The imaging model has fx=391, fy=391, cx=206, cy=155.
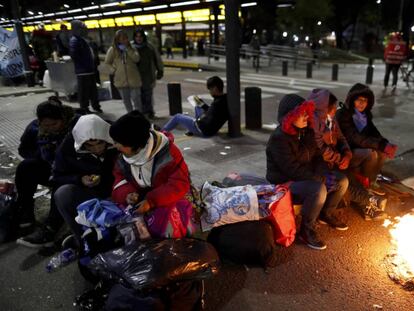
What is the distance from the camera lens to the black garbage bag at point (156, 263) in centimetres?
238

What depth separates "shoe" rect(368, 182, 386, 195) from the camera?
425cm

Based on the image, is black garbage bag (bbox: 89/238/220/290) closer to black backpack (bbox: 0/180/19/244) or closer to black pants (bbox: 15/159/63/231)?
black pants (bbox: 15/159/63/231)

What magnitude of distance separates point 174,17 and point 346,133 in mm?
25327

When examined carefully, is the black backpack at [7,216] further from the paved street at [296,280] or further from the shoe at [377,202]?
the shoe at [377,202]

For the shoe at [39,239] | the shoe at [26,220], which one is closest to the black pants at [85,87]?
the shoe at [26,220]

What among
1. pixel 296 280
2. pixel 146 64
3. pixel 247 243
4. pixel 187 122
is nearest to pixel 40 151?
pixel 247 243

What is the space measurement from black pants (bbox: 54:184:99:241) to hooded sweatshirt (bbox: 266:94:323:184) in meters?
1.70

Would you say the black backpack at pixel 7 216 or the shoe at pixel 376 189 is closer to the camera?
the black backpack at pixel 7 216

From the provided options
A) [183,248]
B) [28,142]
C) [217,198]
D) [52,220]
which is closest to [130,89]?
[28,142]

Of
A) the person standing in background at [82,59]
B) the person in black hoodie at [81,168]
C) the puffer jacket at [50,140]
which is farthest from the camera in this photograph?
the person standing in background at [82,59]

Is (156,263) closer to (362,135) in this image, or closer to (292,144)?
(292,144)

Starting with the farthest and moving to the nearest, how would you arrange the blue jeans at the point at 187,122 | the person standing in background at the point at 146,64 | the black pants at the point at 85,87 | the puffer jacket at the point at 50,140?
the black pants at the point at 85,87, the person standing in background at the point at 146,64, the blue jeans at the point at 187,122, the puffer jacket at the point at 50,140

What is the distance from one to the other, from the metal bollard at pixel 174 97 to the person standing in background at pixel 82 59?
1.76m

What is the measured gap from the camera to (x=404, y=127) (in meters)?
7.34
